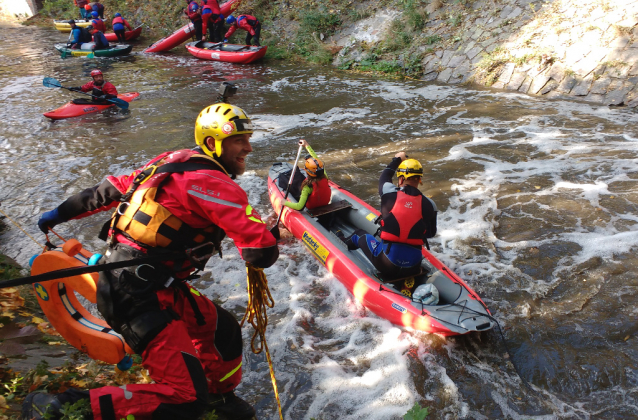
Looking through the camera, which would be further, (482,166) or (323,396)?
(482,166)

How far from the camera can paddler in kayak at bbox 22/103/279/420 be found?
2244mm

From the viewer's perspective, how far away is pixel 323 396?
359 cm

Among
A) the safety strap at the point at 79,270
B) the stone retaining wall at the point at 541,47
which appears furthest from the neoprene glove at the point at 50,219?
the stone retaining wall at the point at 541,47

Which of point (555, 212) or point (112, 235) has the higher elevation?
Result: point (112, 235)

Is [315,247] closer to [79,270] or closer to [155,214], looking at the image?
[155,214]

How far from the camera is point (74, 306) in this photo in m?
2.73

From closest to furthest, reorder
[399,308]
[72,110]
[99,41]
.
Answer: [399,308], [72,110], [99,41]

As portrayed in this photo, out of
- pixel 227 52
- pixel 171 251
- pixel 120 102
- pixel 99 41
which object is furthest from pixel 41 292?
pixel 99 41

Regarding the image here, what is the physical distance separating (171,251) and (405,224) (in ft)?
7.71

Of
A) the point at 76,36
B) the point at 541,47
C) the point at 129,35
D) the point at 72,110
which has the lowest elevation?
the point at 129,35

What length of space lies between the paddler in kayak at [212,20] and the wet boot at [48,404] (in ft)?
55.7

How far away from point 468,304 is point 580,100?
8.22m

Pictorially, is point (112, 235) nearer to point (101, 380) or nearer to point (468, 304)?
point (101, 380)

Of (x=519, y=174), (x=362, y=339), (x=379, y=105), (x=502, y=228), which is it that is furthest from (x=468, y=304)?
(x=379, y=105)
